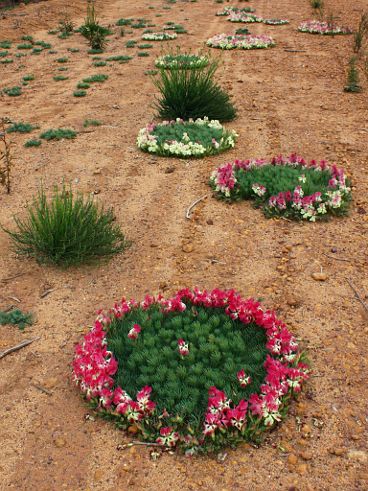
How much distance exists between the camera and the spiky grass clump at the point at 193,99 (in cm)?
858

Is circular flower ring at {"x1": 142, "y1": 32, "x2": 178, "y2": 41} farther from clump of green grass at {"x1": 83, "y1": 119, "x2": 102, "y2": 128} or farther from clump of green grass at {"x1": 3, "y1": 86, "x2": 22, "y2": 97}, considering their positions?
clump of green grass at {"x1": 83, "y1": 119, "x2": 102, "y2": 128}

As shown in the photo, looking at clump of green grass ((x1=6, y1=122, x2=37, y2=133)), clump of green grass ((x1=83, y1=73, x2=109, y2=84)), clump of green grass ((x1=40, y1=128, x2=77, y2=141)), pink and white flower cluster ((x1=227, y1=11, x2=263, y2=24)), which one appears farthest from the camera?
pink and white flower cluster ((x1=227, y1=11, x2=263, y2=24))

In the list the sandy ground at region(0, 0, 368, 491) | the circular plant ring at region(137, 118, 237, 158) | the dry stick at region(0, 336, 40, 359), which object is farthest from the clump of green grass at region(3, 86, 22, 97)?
the dry stick at region(0, 336, 40, 359)

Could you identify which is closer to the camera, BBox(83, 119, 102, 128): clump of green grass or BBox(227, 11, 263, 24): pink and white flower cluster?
BBox(83, 119, 102, 128): clump of green grass

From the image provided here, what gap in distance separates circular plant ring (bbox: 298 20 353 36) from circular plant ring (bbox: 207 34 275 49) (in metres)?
2.28

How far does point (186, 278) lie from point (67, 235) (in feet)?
3.92

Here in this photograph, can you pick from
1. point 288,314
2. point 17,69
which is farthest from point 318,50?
point 288,314

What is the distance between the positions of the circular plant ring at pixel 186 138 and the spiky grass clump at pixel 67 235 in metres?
2.50

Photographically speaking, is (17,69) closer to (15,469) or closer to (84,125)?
(84,125)

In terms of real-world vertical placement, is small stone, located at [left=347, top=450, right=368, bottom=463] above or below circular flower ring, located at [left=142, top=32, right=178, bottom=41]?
above

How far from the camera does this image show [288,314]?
438 centimetres

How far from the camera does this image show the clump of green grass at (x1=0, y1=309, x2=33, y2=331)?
4344mm

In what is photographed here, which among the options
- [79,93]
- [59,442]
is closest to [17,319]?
[59,442]

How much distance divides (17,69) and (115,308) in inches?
459
